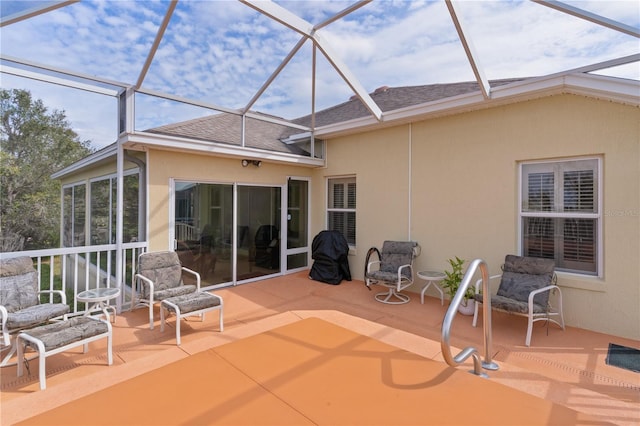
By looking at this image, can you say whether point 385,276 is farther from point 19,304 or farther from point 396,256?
point 19,304

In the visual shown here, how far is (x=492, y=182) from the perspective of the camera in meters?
5.16

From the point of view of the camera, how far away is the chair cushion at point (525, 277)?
14.2 feet

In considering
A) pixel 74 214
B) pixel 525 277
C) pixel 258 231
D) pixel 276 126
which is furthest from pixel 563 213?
pixel 74 214

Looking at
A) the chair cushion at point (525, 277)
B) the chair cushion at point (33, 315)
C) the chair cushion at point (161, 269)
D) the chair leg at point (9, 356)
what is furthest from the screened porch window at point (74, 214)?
the chair cushion at point (525, 277)

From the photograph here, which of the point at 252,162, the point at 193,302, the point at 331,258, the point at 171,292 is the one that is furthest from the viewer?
the point at 331,258

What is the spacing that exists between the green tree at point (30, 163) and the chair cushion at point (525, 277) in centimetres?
774

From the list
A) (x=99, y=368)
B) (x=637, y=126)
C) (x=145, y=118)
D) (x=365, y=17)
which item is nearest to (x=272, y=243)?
(x=145, y=118)

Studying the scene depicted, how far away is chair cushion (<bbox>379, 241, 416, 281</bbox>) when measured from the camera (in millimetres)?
5891

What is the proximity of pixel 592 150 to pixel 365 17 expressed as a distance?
3.63 metres

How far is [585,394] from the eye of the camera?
261 cm

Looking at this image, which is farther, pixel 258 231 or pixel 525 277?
pixel 258 231

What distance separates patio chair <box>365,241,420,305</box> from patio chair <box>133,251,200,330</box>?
9.97 ft

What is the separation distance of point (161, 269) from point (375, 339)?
11.9 feet

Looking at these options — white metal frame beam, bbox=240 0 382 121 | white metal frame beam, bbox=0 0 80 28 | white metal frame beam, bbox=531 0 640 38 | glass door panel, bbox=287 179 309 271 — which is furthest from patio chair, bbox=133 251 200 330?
white metal frame beam, bbox=531 0 640 38
